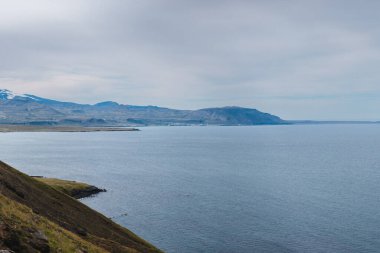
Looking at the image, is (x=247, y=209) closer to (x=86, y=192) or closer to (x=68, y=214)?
(x=86, y=192)

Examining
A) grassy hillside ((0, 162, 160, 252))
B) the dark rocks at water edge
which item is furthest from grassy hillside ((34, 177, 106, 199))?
grassy hillside ((0, 162, 160, 252))

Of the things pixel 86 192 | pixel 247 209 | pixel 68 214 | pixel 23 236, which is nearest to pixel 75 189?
pixel 86 192

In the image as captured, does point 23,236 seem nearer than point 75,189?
Yes

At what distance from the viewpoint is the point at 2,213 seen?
3244cm

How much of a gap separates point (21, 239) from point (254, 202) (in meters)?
106

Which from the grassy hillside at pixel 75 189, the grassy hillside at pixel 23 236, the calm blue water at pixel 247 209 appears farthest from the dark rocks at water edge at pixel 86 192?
the grassy hillside at pixel 23 236

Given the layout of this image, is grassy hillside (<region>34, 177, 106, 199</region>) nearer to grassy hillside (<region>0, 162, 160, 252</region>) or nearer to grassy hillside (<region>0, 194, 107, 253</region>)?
grassy hillside (<region>0, 162, 160, 252</region>)

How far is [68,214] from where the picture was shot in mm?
67812

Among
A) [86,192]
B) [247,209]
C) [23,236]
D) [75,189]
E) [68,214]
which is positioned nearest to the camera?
[23,236]

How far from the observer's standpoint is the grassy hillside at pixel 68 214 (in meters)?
55.6

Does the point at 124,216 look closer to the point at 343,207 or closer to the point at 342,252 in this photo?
the point at 342,252

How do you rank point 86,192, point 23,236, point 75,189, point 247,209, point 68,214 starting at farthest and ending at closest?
point 86,192
point 75,189
point 247,209
point 68,214
point 23,236

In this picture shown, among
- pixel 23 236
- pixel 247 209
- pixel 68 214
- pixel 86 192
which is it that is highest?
pixel 23 236

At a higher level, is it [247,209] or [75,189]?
[75,189]
